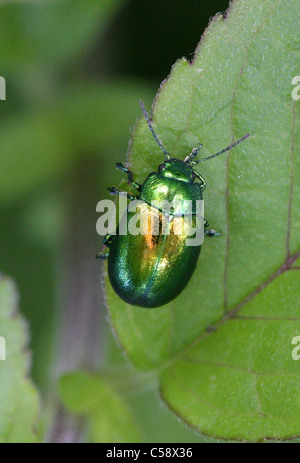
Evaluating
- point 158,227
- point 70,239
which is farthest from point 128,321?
point 70,239

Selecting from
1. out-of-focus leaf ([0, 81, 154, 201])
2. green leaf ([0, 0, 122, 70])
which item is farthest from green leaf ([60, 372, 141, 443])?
green leaf ([0, 0, 122, 70])

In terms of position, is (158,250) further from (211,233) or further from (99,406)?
(99,406)

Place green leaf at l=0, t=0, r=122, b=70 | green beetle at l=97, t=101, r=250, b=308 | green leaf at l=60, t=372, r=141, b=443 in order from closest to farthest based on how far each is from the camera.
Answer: green beetle at l=97, t=101, r=250, b=308, green leaf at l=60, t=372, r=141, b=443, green leaf at l=0, t=0, r=122, b=70

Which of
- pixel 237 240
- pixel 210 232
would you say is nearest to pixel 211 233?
pixel 210 232

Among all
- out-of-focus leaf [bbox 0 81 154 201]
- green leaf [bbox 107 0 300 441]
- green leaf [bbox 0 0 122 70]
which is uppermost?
green leaf [bbox 0 0 122 70]

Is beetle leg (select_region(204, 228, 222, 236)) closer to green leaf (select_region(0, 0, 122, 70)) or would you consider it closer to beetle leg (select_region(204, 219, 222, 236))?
beetle leg (select_region(204, 219, 222, 236))

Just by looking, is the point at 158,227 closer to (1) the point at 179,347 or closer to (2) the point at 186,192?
(2) the point at 186,192

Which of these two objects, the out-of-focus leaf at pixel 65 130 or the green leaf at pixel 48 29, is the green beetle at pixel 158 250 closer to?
the out-of-focus leaf at pixel 65 130
